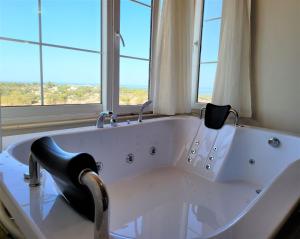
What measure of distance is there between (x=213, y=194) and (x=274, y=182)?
844 millimetres

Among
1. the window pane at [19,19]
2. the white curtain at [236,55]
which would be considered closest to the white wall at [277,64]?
the white curtain at [236,55]

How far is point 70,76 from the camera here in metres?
1.72

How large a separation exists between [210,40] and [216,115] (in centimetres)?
87

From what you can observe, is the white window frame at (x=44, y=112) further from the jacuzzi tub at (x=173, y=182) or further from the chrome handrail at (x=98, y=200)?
the chrome handrail at (x=98, y=200)

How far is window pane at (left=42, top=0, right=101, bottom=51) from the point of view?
5.17ft

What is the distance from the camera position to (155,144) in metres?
1.99

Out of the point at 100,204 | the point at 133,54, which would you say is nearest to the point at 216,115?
the point at 133,54

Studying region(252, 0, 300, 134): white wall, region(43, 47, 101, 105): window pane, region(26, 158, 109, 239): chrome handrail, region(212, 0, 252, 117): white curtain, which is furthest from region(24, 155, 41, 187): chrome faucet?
region(252, 0, 300, 134): white wall

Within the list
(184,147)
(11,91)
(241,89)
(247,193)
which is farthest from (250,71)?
(11,91)

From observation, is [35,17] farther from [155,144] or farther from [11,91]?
[155,144]

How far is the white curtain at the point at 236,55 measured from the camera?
1897mm

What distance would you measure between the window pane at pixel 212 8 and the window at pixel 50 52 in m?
1.12

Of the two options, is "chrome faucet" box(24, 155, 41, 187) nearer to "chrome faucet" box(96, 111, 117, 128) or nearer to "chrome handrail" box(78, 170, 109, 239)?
"chrome handrail" box(78, 170, 109, 239)

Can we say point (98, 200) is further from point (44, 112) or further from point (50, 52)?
point (50, 52)
